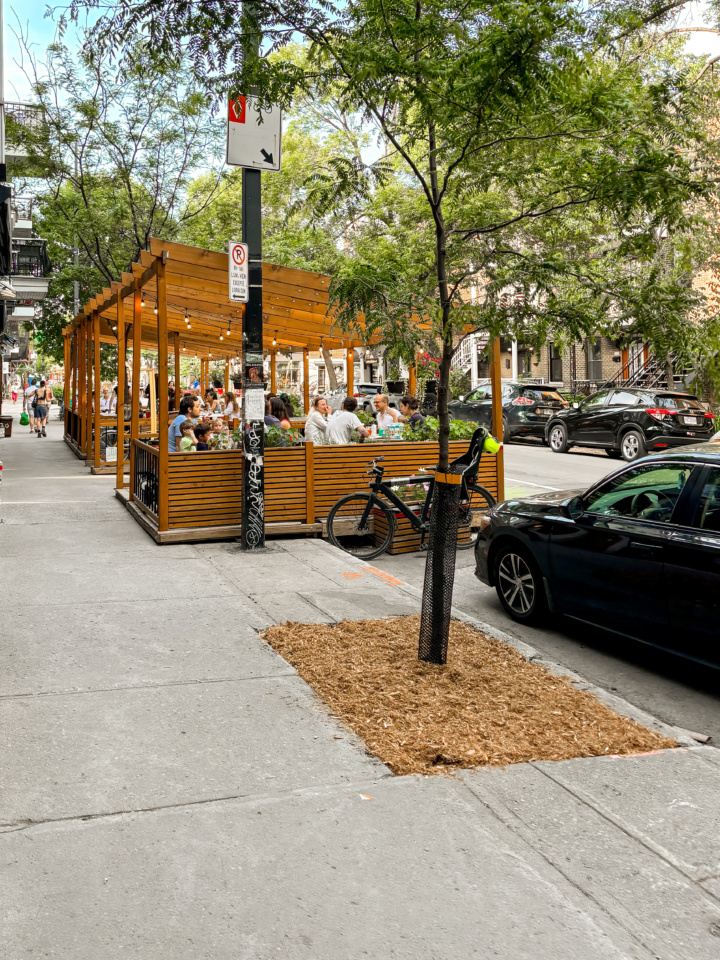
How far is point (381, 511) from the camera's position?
10.4 m

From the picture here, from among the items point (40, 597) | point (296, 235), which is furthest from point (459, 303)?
point (296, 235)

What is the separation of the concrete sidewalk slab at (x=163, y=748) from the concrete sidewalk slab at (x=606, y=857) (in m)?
0.67

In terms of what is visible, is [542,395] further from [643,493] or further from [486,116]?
[486,116]

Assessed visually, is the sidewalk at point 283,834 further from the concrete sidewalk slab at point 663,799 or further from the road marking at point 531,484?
the road marking at point 531,484

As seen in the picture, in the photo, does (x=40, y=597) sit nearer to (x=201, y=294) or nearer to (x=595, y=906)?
(x=595, y=906)

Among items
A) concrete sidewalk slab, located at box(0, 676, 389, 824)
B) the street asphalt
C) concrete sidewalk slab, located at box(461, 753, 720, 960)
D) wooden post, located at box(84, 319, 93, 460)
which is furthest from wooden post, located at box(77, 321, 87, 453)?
concrete sidewalk slab, located at box(461, 753, 720, 960)

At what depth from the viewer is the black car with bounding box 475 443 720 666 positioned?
5.60m

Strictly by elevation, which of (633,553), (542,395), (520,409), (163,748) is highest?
(542,395)

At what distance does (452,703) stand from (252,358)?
509 cm

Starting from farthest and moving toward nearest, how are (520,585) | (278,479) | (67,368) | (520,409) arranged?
(67,368)
(520,409)
(278,479)
(520,585)

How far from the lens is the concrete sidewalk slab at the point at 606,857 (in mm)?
3084

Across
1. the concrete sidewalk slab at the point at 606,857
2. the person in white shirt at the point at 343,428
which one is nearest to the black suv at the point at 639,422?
the person in white shirt at the point at 343,428

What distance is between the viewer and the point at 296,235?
25.2 metres

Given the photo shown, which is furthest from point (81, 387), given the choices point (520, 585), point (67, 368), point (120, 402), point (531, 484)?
point (520, 585)
